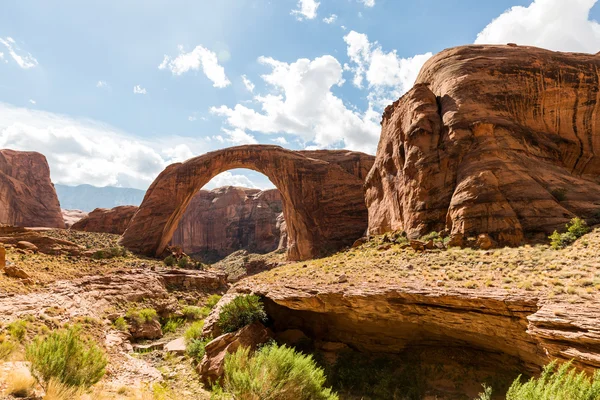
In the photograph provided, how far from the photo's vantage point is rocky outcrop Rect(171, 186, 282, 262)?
5512 cm

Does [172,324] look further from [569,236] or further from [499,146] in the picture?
[499,146]

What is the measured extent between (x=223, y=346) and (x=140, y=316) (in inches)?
288

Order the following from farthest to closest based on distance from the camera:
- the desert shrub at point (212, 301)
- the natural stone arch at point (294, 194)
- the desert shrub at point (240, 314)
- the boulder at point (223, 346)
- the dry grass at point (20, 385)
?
the natural stone arch at point (294, 194) < the desert shrub at point (212, 301) < the desert shrub at point (240, 314) < the boulder at point (223, 346) < the dry grass at point (20, 385)

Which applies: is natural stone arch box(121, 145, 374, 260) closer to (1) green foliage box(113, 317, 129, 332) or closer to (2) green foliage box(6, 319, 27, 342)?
(1) green foliage box(113, 317, 129, 332)

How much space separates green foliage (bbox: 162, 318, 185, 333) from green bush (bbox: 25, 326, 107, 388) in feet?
34.1

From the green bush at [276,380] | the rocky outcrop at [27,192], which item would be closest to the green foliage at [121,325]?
the green bush at [276,380]

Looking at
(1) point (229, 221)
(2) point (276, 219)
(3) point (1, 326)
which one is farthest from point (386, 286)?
(1) point (229, 221)

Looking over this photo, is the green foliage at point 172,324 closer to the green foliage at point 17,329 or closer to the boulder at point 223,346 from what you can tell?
the boulder at point 223,346

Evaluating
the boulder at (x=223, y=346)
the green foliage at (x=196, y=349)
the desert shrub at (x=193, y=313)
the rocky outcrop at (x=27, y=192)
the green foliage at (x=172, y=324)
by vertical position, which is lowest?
the green foliage at (x=172, y=324)

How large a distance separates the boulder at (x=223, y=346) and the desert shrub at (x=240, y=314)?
0.46 meters

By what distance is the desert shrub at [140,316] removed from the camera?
15.3 m

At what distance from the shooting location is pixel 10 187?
41938 mm

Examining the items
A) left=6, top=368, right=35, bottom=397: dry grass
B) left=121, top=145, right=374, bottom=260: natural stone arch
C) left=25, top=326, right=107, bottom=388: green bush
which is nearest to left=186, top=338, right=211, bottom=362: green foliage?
left=25, top=326, right=107, bottom=388: green bush

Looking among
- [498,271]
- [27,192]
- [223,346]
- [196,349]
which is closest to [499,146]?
[498,271]
